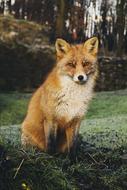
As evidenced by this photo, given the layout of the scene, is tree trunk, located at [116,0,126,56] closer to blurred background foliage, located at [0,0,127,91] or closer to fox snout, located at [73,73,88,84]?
blurred background foliage, located at [0,0,127,91]

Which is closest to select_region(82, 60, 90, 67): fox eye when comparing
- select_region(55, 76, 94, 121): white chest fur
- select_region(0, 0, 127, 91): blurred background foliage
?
select_region(55, 76, 94, 121): white chest fur


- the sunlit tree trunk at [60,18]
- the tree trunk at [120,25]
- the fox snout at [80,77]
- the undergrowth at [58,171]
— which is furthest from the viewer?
the tree trunk at [120,25]

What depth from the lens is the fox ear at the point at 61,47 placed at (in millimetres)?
7594

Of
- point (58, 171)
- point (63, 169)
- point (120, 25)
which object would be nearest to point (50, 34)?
point (120, 25)

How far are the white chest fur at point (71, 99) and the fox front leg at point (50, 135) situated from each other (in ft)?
0.50

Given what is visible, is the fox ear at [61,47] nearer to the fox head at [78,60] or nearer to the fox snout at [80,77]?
the fox head at [78,60]

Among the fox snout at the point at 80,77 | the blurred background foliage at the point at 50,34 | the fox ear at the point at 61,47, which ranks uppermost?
the fox ear at the point at 61,47

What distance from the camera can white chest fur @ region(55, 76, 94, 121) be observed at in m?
7.50

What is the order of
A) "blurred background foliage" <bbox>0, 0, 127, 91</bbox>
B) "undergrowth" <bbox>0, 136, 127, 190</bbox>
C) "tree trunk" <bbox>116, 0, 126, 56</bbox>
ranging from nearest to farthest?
1. "undergrowth" <bbox>0, 136, 127, 190</bbox>
2. "blurred background foliage" <bbox>0, 0, 127, 91</bbox>
3. "tree trunk" <bbox>116, 0, 126, 56</bbox>

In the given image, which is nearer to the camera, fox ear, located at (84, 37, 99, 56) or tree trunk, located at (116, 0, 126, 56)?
fox ear, located at (84, 37, 99, 56)

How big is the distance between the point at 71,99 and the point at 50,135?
1.66ft

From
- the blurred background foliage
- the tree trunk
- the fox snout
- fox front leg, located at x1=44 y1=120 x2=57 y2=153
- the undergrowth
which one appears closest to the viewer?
Answer: the undergrowth

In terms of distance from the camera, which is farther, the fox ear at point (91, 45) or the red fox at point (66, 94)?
the fox ear at point (91, 45)

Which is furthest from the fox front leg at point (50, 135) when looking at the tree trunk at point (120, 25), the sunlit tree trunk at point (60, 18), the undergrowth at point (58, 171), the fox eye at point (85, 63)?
the tree trunk at point (120, 25)
